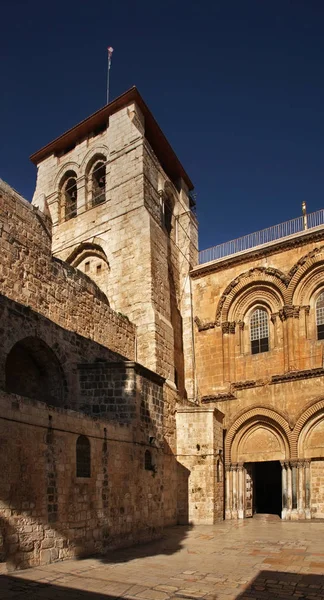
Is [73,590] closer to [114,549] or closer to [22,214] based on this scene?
[114,549]

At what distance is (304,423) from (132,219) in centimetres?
904

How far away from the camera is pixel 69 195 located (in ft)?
77.1

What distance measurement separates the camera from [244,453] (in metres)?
18.2

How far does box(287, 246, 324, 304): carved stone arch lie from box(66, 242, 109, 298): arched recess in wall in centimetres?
637

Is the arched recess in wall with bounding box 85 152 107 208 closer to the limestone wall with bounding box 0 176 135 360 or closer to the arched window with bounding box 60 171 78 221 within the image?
the arched window with bounding box 60 171 78 221

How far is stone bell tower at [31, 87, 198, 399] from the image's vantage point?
1803 cm

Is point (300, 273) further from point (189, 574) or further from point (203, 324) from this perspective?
point (189, 574)

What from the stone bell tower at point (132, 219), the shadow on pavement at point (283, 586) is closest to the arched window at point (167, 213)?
the stone bell tower at point (132, 219)

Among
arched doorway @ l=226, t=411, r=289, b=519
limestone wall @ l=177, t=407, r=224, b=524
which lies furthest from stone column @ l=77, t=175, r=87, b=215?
arched doorway @ l=226, t=411, r=289, b=519

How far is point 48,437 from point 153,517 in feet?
16.5

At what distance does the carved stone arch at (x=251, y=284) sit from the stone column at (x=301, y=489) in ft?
17.7

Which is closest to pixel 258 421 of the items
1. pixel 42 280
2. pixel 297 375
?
pixel 297 375

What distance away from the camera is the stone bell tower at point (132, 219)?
59.2 ft

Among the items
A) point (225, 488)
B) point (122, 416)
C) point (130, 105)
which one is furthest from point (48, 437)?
point (130, 105)
